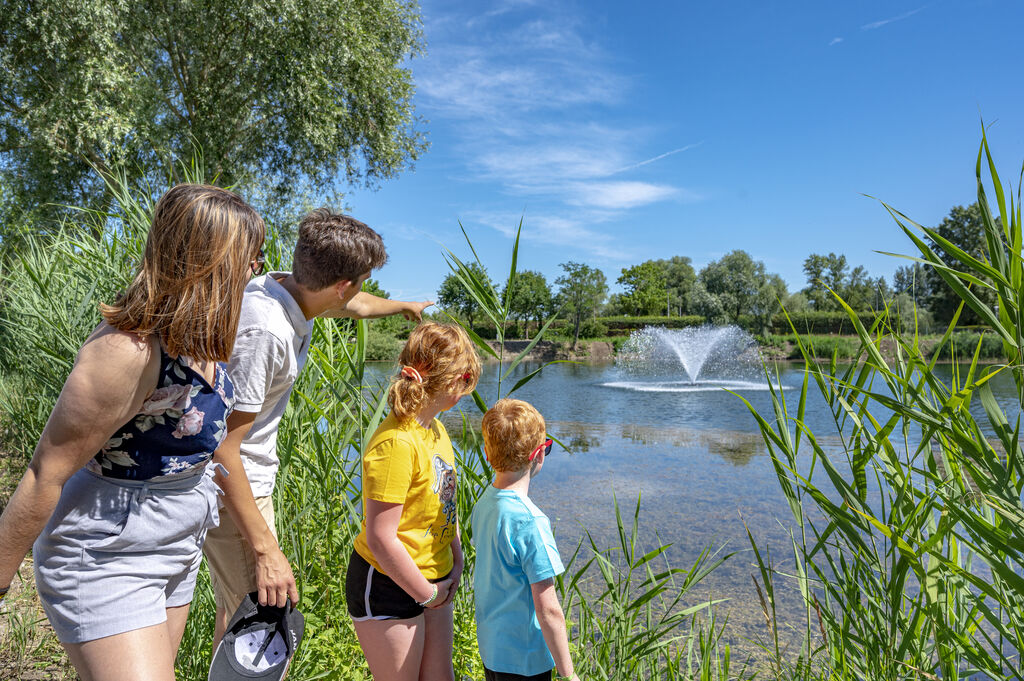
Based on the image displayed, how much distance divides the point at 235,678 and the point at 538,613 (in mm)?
695

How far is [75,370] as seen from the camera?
114 cm

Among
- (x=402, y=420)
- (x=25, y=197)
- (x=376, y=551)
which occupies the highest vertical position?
(x=25, y=197)

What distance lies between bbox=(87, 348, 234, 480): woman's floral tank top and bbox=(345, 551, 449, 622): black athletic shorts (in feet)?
1.66

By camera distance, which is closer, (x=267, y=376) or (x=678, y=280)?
(x=267, y=376)

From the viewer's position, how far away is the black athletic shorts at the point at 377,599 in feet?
5.21

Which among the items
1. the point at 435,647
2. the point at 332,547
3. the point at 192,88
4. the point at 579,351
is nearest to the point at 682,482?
the point at 332,547

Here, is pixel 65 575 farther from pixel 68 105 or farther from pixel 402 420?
pixel 68 105

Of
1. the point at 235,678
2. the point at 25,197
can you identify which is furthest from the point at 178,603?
the point at 25,197

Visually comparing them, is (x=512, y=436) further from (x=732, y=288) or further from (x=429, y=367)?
(x=732, y=288)

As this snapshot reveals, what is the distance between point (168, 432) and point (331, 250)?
59cm

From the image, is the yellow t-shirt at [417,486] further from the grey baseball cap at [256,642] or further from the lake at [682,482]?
the lake at [682,482]

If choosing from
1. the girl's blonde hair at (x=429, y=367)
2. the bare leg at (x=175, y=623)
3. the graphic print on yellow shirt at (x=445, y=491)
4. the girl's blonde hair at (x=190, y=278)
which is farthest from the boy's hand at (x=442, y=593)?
the girl's blonde hair at (x=190, y=278)

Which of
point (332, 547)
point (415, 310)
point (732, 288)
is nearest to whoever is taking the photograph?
point (415, 310)

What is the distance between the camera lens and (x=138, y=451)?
1.24m
